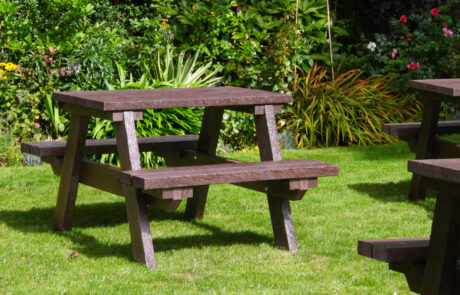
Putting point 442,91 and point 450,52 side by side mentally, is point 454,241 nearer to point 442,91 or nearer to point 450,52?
point 442,91

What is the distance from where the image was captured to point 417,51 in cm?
1039

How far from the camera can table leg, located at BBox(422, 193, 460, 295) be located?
2816mm

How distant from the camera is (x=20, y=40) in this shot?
9484mm

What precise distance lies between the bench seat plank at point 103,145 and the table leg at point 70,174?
0.47 feet

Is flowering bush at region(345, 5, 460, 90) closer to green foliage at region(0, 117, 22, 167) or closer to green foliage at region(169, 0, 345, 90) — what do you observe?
green foliage at region(169, 0, 345, 90)

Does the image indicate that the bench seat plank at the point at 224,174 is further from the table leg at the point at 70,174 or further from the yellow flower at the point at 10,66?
the yellow flower at the point at 10,66

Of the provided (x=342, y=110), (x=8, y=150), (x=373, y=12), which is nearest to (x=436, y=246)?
(x=8, y=150)

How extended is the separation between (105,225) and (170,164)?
2.17 ft

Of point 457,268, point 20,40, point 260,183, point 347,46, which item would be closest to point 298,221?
point 260,183

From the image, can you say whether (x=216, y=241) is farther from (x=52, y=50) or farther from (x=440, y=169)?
(x=52, y=50)

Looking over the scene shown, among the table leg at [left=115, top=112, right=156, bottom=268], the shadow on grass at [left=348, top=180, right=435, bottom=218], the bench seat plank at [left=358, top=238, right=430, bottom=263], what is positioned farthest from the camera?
the shadow on grass at [left=348, top=180, right=435, bottom=218]

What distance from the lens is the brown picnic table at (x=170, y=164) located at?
466cm

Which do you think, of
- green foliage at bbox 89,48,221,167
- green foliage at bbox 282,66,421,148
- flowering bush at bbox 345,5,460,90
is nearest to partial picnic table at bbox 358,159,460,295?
green foliage at bbox 89,48,221,167

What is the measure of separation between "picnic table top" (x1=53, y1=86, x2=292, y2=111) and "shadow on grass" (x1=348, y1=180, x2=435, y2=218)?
1.77m
